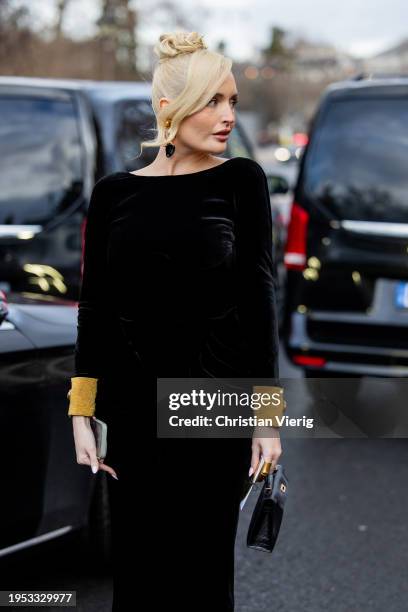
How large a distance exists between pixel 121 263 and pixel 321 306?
3427 mm

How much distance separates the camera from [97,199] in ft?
8.05

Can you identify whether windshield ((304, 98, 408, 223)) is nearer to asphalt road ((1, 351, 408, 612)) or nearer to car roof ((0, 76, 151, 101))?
car roof ((0, 76, 151, 101))

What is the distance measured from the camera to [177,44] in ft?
7.69

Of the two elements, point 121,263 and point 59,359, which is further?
point 59,359

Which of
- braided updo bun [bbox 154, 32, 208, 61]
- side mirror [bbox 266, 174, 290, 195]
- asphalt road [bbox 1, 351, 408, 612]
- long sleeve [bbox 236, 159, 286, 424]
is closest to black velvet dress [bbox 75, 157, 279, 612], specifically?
long sleeve [bbox 236, 159, 286, 424]

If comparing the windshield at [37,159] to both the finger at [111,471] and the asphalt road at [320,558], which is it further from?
the finger at [111,471]

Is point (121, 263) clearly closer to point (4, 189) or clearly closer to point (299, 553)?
point (299, 553)

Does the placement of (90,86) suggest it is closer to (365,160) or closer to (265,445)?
(365,160)

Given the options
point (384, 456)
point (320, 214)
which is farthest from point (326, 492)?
point (320, 214)

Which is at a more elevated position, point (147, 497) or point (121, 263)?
point (121, 263)

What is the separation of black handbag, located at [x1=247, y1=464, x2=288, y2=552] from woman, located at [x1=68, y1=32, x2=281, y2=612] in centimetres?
5

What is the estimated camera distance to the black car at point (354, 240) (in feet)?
18.4

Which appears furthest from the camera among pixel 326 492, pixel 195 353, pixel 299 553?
pixel 326 492

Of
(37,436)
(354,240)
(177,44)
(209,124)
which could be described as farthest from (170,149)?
(354,240)
